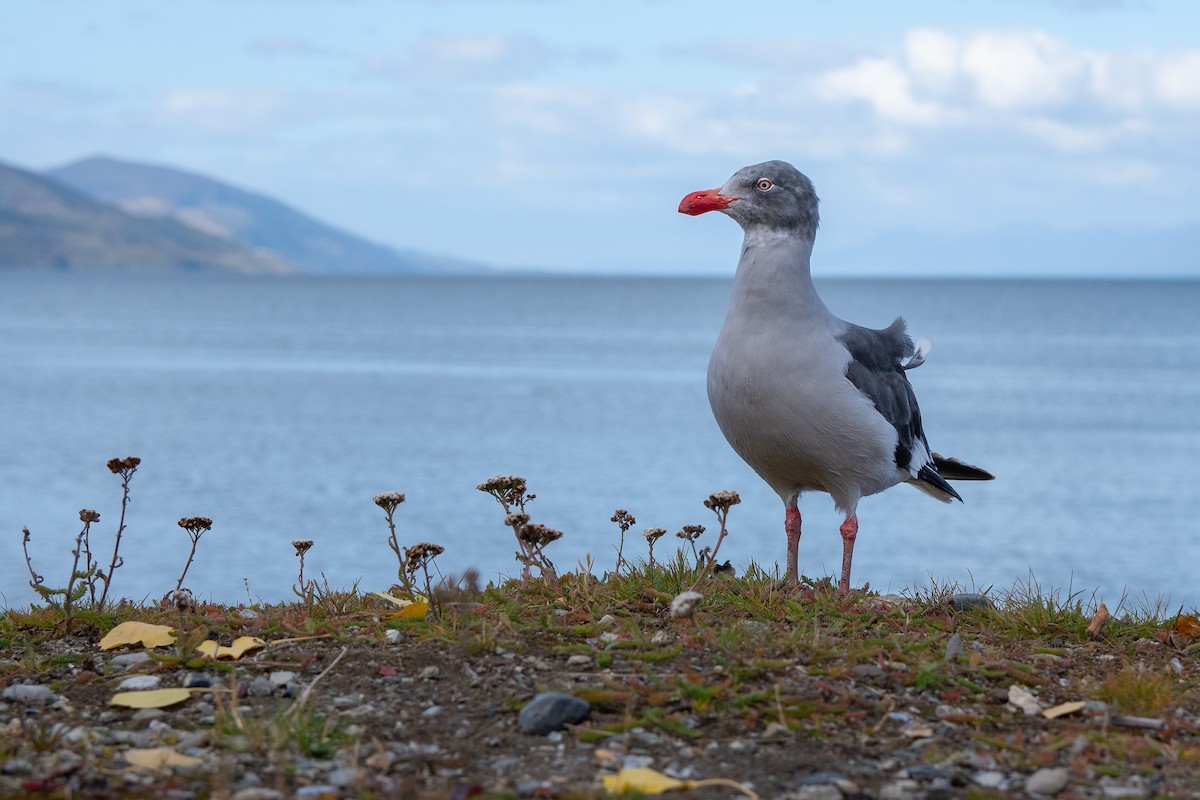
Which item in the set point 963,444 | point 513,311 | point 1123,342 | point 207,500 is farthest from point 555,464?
point 513,311

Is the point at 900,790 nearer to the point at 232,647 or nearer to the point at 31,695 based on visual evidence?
the point at 232,647

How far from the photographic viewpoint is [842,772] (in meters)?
5.47

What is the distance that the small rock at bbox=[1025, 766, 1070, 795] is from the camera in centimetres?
534

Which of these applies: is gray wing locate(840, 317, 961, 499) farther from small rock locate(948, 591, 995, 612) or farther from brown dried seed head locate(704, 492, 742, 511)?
brown dried seed head locate(704, 492, 742, 511)

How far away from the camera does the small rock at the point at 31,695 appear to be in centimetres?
637

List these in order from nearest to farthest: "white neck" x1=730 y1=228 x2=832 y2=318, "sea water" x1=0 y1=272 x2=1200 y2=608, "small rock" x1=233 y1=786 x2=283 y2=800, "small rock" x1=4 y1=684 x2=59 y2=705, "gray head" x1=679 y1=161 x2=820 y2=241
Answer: "small rock" x1=233 y1=786 x2=283 y2=800
"small rock" x1=4 y1=684 x2=59 y2=705
"white neck" x1=730 y1=228 x2=832 y2=318
"gray head" x1=679 y1=161 x2=820 y2=241
"sea water" x1=0 y1=272 x2=1200 y2=608

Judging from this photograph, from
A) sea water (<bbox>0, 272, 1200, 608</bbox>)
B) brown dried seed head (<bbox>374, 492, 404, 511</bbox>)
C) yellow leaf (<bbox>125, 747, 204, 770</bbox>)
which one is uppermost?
brown dried seed head (<bbox>374, 492, 404, 511</bbox>)

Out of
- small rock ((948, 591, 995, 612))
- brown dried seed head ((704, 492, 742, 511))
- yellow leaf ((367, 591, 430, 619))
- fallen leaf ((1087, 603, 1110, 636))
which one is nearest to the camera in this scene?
brown dried seed head ((704, 492, 742, 511))

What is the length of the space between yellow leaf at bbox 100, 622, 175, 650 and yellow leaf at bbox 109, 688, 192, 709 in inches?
32.0

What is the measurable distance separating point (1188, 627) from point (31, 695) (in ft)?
20.8

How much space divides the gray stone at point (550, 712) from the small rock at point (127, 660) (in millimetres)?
2245

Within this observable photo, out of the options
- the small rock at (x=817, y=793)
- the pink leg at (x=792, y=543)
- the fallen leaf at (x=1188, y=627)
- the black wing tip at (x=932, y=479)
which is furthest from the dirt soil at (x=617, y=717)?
the black wing tip at (x=932, y=479)

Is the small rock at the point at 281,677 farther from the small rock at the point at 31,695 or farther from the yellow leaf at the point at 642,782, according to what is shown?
the yellow leaf at the point at 642,782

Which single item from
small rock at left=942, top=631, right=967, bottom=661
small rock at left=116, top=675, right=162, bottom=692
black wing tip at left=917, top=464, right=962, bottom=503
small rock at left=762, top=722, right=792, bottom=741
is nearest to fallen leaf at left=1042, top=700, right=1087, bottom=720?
small rock at left=942, top=631, right=967, bottom=661
